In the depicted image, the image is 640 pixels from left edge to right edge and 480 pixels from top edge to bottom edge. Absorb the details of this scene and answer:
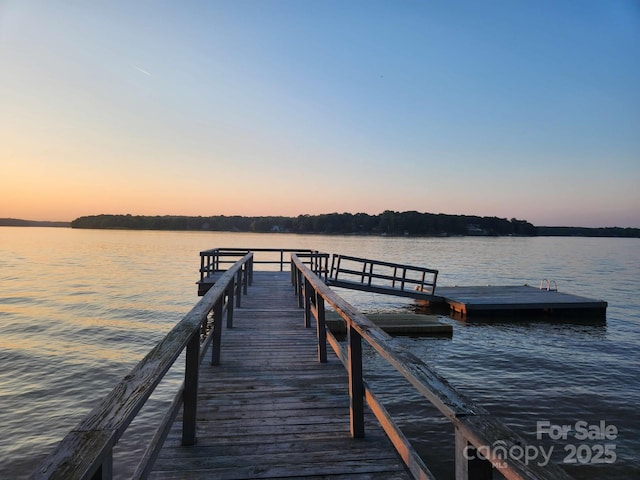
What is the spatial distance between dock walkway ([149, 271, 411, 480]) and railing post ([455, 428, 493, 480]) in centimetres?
127

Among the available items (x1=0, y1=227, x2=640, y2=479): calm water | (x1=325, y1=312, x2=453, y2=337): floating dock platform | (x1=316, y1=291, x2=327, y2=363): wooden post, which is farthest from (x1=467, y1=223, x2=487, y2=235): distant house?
(x1=316, y1=291, x2=327, y2=363): wooden post

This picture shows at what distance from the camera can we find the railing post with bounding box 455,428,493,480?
1.64 meters

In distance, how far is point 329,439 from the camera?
10.8ft

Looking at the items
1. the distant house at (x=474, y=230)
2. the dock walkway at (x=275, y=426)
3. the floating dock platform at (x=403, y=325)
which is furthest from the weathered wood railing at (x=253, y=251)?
the distant house at (x=474, y=230)

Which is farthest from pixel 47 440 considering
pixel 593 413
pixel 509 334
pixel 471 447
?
pixel 509 334

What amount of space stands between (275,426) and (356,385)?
0.81 metres

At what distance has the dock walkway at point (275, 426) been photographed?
9.37 feet

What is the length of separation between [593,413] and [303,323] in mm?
5762

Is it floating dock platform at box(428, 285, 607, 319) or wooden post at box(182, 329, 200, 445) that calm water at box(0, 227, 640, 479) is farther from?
wooden post at box(182, 329, 200, 445)

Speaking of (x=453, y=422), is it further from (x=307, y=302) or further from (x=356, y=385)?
(x=307, y=302)

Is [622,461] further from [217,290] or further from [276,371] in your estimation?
[217,290]

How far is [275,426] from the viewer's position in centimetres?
350

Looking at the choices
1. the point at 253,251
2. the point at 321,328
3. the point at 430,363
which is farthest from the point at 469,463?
the point at 253,251

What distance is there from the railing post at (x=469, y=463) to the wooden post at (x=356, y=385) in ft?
5.25
